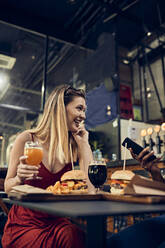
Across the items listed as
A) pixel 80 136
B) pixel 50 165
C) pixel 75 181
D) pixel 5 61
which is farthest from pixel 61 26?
pixel 75 181

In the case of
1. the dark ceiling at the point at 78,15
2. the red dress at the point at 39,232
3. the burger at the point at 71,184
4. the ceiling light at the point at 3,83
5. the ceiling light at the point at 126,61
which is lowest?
the red dress at the point at 39,232

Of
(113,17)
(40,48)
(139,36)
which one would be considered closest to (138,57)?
(139,36)

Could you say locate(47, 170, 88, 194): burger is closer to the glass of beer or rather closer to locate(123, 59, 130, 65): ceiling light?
the glass of beer

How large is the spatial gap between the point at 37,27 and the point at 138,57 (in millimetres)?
2917

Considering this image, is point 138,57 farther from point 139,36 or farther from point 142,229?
point 142,229

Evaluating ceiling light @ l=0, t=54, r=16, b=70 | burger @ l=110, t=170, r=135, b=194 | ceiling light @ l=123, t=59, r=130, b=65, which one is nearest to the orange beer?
burger @ l=110, t=170, r=135, b=194

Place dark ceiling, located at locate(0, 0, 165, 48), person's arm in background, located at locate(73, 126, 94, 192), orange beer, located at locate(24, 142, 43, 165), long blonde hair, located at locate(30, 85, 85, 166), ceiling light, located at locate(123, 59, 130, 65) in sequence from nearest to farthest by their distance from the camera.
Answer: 1. orange beer, located at locate(24, 142, 43, 165)
2. long blonde hair, located at locate(30, 85, 85, 166)
3. person's arm in background, located at locate(73, 126, 94, 192)
4. dark ceiling, located at locate(0, 0, 165, 48)
5. ceiling light, located at locate(123, 59, 130, 65)

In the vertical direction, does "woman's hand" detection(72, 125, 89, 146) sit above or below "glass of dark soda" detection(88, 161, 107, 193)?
above

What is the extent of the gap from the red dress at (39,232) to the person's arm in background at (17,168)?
159 mm

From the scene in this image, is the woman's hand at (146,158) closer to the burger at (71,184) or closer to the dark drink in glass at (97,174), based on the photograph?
the dark drink in glass at (97,174)

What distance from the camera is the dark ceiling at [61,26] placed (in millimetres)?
4801

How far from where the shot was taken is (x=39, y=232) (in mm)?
1072

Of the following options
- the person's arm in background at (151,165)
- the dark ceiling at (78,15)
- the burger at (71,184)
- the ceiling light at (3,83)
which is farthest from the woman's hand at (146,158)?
the ceiling light at (3,83)

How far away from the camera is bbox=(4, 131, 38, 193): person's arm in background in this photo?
1.05 m
